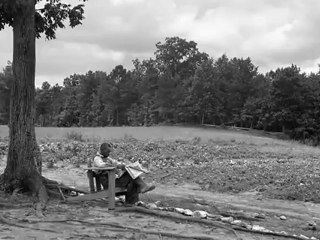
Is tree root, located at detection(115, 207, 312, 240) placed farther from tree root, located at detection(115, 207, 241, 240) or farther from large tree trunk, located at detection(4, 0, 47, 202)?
large tree trunk, located at detection(4, 0, 47, 202)

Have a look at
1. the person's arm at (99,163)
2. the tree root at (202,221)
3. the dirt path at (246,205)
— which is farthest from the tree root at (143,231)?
the person's arm at (99,163)

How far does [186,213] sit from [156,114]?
3172 inches

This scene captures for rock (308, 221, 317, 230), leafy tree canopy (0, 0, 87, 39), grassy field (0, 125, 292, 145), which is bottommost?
rock (308, 221, 317, 230)

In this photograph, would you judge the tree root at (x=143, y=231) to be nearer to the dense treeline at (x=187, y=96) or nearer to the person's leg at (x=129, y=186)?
the person's leg at (x=129, y=186)

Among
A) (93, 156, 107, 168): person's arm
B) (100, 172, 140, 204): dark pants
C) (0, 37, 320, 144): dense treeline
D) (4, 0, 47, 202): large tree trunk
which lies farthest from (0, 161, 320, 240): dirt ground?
(0, 37, 320, 144): dense treeline

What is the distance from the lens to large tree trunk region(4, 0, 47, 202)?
10328 millimetres

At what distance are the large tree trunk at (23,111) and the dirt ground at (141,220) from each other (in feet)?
2.12

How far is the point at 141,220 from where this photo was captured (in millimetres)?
8352

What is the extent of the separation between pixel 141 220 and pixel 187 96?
7141 cm

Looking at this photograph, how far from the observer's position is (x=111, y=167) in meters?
9.19

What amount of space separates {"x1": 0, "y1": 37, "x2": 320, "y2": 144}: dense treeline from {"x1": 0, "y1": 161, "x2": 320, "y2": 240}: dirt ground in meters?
50.1

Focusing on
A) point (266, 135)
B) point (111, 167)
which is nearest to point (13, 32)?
point (111, 167)

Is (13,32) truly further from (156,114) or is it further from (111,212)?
(156,114)

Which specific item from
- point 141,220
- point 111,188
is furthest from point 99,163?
point 141,220
